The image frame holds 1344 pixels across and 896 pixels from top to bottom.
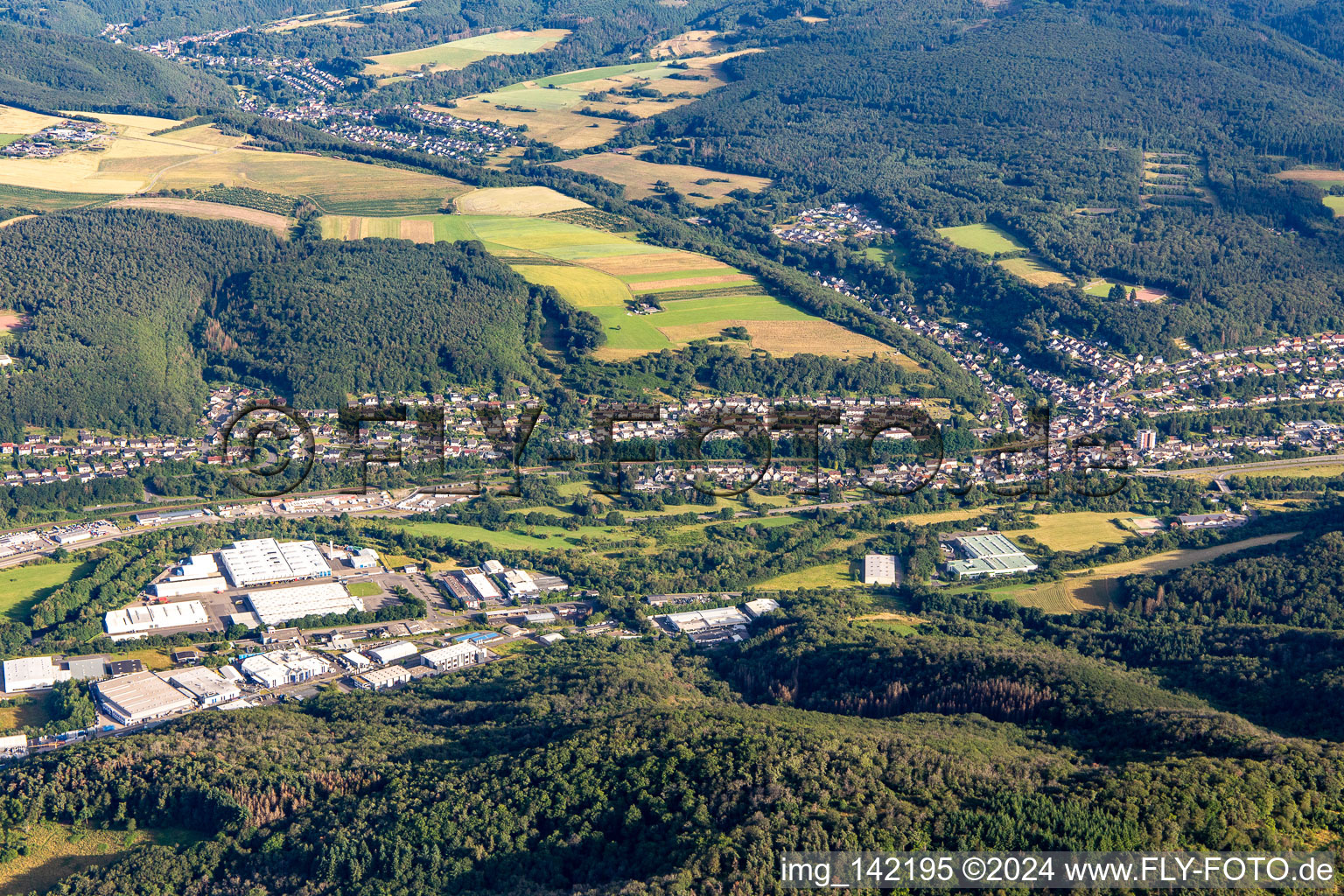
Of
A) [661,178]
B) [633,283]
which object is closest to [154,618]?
[633,283]

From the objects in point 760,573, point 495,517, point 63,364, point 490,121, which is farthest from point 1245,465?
point 490,121

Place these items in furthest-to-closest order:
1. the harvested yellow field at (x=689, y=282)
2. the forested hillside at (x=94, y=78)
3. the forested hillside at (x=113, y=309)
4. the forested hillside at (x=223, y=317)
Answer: the forested hillside at (x=94, y=78) → the harvested yellow field at (x=689, y=282) → the forested hillside at (x=223, y=317) → the forested hillside at (x=113, y=309)

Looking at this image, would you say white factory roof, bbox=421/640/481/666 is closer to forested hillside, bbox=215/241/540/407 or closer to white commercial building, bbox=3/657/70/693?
white commercial building, bbox=3/657/70/693

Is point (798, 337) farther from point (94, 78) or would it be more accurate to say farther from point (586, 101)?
point (94, 78)

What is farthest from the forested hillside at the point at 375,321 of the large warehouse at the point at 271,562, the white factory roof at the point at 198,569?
the white factory roof at the point at 198,569

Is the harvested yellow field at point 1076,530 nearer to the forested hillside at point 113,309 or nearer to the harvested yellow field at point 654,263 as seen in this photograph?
the harvested yellow field at point 654,263

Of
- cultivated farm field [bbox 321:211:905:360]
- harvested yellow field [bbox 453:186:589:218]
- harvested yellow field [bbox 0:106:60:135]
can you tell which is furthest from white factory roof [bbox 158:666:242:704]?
harvested yellow field [bbox 0:106:60:135]
